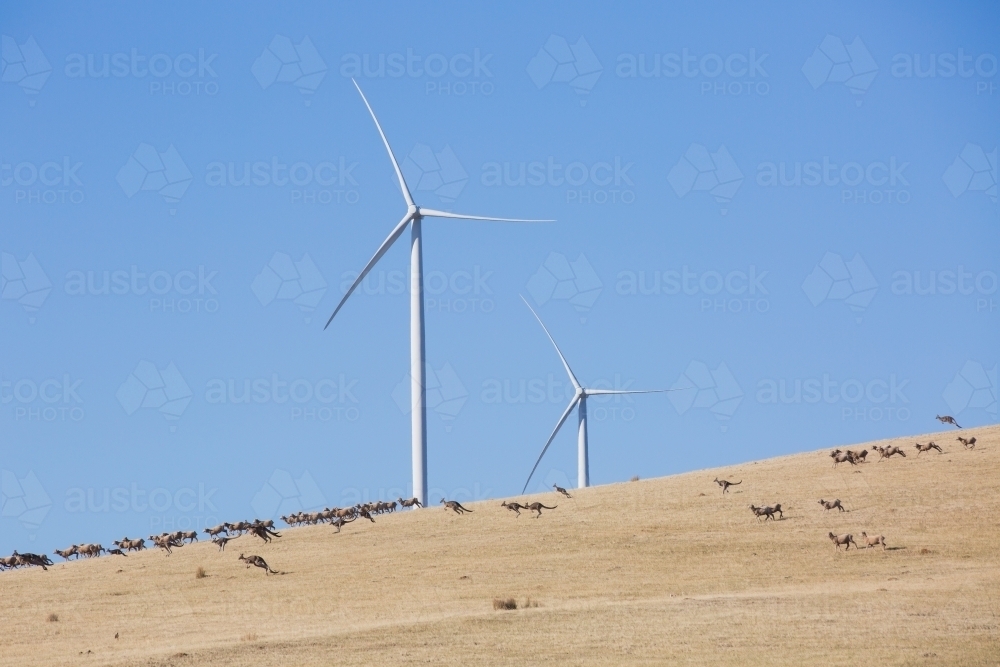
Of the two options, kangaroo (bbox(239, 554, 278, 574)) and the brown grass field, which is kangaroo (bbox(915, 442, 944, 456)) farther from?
kangaroo (bbox(239, 554, 278, 574))

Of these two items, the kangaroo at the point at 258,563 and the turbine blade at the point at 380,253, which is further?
the turbine blade at the point at 380,253

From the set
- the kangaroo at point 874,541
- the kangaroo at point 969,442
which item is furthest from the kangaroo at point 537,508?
the kangaroo at point 969,442

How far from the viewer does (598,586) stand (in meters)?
42.3

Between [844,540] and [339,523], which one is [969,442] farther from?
[339,523]

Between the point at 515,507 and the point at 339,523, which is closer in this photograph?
the point at 515,507

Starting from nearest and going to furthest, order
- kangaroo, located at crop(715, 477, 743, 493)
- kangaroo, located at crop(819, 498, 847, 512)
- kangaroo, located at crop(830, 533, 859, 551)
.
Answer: kangaroo, located at crop(830, 533, 859, 551)
kangaroo, located at crop(819, 498, 847, 512)
kangaroo, located at crop(715, 477, 743, 493)

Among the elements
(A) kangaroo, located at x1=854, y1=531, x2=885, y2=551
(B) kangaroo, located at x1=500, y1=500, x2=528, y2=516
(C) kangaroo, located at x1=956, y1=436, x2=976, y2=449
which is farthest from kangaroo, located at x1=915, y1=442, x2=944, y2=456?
(B) kangaroo, located at x1=500, y1=500, x2=528, y2=516

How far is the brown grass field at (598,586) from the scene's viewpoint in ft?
105

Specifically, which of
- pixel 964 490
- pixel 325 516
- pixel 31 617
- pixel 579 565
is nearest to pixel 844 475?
pixel 964 490

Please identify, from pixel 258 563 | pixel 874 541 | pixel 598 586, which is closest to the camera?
pixel 598 586

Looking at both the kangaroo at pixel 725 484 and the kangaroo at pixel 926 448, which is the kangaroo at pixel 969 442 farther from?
the kangaroo at pixel 725 484

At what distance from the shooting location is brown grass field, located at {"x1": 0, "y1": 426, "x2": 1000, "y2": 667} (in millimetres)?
32000

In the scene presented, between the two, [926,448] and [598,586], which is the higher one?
[926,448]

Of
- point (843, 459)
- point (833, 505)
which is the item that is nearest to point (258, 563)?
point (833, 505)
